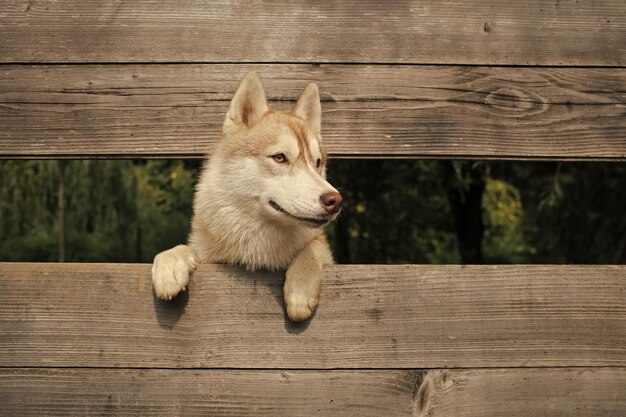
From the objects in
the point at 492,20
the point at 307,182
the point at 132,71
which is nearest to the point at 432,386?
the point at 307,182

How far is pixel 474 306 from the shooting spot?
2283mm

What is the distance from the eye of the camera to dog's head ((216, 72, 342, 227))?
2445mm

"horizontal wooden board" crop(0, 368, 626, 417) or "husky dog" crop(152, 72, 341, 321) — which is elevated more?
"husky dog" crop(152, 72, 341, 321)

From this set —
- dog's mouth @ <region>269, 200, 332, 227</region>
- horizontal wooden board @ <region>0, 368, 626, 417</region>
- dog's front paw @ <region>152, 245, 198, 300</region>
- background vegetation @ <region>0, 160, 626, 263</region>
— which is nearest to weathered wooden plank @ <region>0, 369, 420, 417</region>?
horizontal wooden board @ <region>0, 368, 626, 417</region>

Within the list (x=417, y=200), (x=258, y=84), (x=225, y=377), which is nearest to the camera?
(x=225, y=377)

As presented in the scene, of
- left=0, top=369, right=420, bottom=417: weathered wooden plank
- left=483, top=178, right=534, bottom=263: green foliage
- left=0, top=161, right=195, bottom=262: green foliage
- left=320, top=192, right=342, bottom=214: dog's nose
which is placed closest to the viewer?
left=0, top=369, right=420, bottom=417: weathered wooden plank

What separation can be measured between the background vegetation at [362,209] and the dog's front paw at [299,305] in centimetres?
326

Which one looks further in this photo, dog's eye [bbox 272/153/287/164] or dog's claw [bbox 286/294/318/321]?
dog's eye [bbox 272/153/287/164]

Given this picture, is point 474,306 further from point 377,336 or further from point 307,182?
point 307,182

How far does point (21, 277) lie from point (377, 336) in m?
1.27

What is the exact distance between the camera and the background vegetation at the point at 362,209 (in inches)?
231

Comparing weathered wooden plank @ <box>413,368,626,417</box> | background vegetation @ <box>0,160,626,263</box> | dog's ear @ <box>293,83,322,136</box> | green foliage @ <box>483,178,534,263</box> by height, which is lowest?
weathered wooden plank @ <box>413,368,626,417</box>

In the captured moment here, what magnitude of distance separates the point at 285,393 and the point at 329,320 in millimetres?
290

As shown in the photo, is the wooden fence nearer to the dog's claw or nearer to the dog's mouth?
the dog's claw
